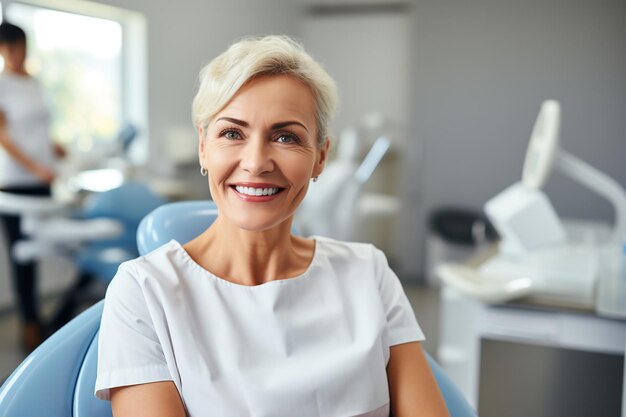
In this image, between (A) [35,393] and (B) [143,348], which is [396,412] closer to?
(B) [143,348]

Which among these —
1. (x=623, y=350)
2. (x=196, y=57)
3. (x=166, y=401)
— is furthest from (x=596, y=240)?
(x=196, y=57)

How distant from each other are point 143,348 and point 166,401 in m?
0.08

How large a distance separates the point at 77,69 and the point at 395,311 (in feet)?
13.0

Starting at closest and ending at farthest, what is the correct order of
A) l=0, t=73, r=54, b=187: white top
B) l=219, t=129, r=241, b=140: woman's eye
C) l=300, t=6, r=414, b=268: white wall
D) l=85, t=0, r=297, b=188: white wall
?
l=219, t=129, r=241, b=140: woman's eye, l=0, t=73, r=54, b=187: white top, l=85, t=0, r=297, b=188: white wall, l=300, t=6, r=414, b=268: white wall

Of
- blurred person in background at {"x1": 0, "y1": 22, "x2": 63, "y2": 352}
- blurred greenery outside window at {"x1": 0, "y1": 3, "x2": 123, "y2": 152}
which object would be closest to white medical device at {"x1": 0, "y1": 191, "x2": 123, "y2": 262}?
blurred person in background at {"x1": 0, "y1": 22, "x2": 63, "y2": 352}

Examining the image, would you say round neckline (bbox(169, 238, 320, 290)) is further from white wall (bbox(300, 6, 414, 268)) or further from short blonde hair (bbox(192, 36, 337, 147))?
white wall (bbox(300, 6, 414, 268))

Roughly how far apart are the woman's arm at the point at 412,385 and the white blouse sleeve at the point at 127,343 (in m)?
0.37

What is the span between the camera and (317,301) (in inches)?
44.3

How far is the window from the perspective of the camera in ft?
13.9

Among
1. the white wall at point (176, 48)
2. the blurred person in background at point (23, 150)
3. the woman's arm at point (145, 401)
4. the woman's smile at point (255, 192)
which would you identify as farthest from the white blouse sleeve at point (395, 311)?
the white wall at point (176, 48)

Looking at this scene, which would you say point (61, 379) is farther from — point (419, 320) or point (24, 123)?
point (419, 320)

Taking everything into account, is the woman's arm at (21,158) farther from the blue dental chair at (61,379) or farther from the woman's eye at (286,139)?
the woman's eye at (286,139)

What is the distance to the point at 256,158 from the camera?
3.36 feet

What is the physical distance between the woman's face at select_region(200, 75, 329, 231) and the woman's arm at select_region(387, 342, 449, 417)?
0.31 meters
